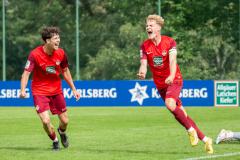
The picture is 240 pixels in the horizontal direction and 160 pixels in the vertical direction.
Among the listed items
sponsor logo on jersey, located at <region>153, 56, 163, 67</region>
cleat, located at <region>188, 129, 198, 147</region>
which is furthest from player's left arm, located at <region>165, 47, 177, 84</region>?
cleat, located at <region>188, 129, 198, 147</region>

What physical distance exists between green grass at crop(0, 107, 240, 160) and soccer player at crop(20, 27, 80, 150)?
645 mm

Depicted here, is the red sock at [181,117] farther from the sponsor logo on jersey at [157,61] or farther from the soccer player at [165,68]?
the sponsor logo on jersey at [157,61]

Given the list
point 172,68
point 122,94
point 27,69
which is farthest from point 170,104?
point 122,94

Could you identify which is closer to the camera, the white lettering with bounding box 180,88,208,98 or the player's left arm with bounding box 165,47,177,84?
the player's left arm with bounding box 165,47,177,84

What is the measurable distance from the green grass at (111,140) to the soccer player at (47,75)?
2.12 feet

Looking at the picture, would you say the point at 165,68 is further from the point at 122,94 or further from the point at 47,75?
the point at 122,94

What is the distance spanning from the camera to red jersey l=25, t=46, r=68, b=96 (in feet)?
45.1

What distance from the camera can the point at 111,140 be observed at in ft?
53.6

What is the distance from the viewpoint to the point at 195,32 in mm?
48344

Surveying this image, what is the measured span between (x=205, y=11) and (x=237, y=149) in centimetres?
3603

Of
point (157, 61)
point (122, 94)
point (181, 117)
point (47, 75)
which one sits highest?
point (157, 61)

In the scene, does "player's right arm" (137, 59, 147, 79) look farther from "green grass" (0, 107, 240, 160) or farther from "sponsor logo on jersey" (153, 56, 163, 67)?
"green grass" (0, 107, 240, 160)

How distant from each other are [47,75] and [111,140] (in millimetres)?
2958

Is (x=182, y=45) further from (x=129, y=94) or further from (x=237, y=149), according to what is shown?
(x=237, y=149)
